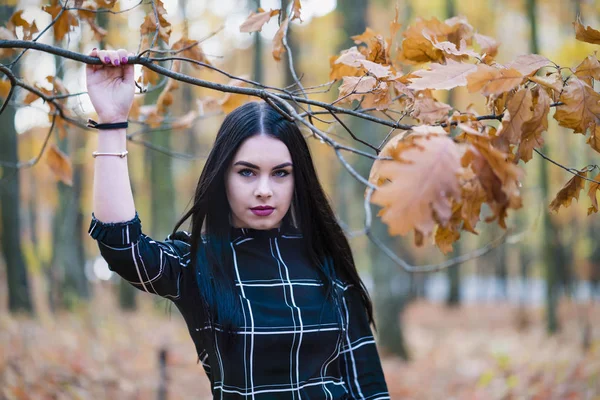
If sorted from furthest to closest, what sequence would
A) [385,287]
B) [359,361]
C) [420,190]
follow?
[385,287], [359,361], [420,190]

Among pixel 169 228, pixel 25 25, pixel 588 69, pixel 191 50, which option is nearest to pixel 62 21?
pixel 25 25

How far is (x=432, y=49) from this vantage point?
193cm

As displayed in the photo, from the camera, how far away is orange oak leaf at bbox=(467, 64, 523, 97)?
52.7 inches

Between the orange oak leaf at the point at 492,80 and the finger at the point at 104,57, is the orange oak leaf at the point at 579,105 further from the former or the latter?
the finger at the point at 104,57

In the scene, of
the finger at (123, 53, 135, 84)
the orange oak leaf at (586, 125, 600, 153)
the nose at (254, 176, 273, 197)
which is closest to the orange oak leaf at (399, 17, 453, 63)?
the orange oak leaf at (586, 125, 600, 153)

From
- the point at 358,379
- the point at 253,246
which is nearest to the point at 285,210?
the point at 253,246

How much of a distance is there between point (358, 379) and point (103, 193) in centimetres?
108

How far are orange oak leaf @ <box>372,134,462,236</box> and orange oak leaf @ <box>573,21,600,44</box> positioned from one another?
869mm

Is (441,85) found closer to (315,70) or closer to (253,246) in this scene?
(253,246)

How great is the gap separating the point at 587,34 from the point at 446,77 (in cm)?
55

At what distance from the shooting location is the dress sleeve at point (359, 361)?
6.15 ft

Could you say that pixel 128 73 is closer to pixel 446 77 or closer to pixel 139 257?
pixel 139 257

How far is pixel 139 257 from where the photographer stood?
1.48 metres

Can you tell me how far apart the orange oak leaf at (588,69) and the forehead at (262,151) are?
917 mm
